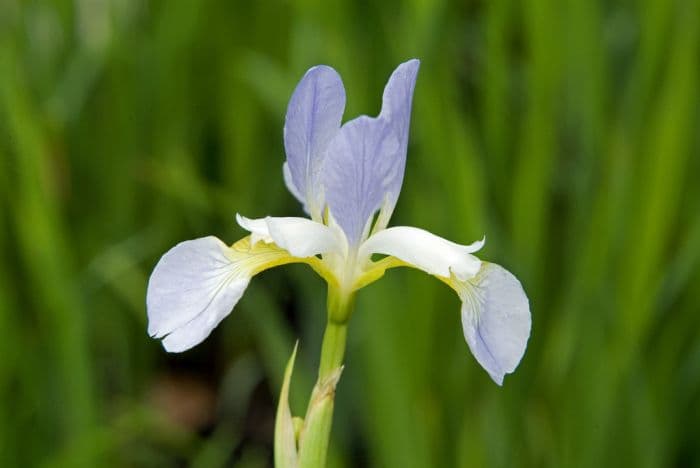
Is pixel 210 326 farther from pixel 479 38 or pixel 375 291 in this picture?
pixel 479 38

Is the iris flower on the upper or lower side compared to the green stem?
upper

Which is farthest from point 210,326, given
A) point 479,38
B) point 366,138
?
point 479,38

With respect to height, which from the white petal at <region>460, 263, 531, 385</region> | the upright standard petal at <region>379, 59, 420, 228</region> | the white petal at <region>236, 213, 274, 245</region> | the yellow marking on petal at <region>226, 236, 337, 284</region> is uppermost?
the upright standard petal at <region>379, 59, 420, 228</region>

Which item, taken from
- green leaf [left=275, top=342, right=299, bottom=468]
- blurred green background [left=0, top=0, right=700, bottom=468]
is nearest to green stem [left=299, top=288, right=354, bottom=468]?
green leaf [left=275, top=342, right=299, bottom=468]

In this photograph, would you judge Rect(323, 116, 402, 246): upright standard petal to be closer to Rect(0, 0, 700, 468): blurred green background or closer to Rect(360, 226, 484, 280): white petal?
Rect(360, 226, 484, 280): white petal

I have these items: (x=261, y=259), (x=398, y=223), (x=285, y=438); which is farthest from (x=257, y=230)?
(x=398, y=223)

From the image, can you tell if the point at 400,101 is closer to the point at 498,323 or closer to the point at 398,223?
the point at 498,323
